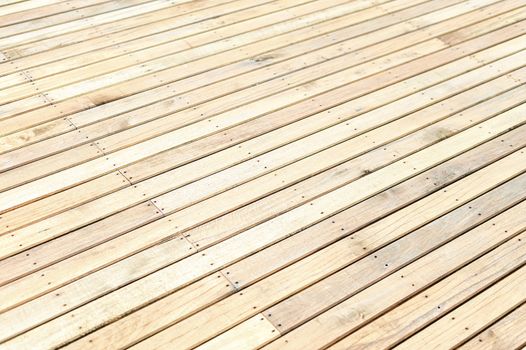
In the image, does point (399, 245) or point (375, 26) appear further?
point (375, 26)

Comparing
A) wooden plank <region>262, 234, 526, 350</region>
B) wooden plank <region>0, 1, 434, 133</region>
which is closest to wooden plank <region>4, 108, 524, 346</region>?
wooden plank <region>262, 234, 526, 350</region>

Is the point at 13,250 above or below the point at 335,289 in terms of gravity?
below

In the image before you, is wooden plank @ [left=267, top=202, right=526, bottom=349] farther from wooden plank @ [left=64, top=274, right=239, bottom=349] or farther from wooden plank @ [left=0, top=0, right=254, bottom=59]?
wooden plank @ [left=0, top=0, right=254, bottom=59]

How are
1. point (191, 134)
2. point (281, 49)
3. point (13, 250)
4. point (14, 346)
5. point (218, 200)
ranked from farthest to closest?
1. point (281, 49)
2. point (191, 134)
3. point (218, 200)
4. point (13, 250)
5. point (14, 346)

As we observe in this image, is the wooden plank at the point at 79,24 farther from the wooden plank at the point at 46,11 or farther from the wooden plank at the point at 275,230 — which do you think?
the wooden plank at the point at 275,230

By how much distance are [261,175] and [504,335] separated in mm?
1252

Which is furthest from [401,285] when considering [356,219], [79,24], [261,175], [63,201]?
[79,24]

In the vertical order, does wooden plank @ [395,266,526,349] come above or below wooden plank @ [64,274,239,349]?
above

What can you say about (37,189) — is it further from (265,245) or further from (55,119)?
(265,245)

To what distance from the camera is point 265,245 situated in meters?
3.26

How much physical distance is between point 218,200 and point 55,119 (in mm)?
1014

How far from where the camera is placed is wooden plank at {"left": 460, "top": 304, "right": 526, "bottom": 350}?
2.89 m

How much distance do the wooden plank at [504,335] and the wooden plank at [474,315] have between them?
0.08 ft

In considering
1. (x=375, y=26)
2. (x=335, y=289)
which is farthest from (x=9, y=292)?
(x=375, y=26)
